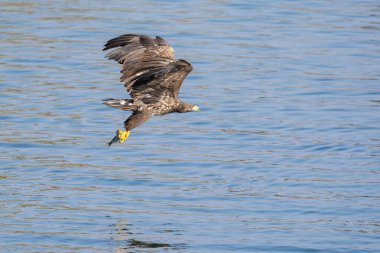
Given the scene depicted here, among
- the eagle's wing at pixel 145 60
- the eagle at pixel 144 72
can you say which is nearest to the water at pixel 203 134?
the eagle at pixel 144 72

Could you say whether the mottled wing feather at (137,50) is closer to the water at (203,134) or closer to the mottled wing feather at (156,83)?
the mottled wing feather at (156,83)

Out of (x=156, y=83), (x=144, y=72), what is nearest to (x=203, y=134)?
(x=156, y=83)

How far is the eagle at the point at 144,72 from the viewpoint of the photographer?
13.6 meters

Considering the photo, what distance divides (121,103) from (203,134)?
414 centimetres

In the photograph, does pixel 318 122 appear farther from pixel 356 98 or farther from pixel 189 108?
pixel 189 108

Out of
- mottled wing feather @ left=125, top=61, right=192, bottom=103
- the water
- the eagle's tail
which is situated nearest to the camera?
the eagle's tail

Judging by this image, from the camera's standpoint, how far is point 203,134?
58.0 ft

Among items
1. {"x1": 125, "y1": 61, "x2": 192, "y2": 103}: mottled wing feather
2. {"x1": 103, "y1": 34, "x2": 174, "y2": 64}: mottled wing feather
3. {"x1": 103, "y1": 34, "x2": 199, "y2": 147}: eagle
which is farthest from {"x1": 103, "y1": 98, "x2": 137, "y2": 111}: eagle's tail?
{"x1": 103, "y1": 34, "x2": 174, "y2": 64}: mottled wing feather

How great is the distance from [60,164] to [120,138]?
7.90 ft

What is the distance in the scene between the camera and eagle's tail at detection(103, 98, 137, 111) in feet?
44.1

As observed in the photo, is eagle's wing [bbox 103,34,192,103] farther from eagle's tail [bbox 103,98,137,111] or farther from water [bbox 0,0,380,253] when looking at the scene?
water [bbox 0,0,380,253]

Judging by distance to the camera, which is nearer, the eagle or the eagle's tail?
the eagle's tail

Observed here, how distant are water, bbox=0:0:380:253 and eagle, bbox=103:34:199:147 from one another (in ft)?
4.01

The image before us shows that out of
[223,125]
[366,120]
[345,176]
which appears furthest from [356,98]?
[345,176]
